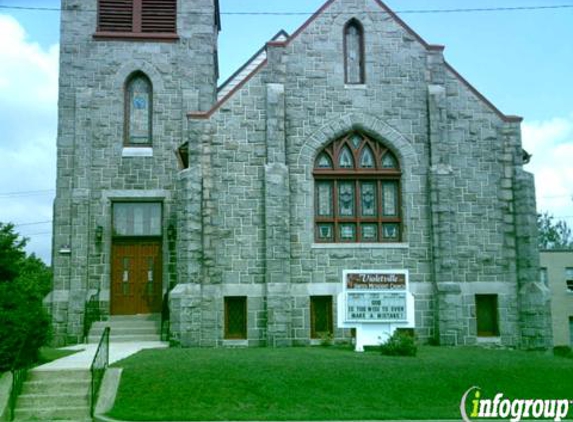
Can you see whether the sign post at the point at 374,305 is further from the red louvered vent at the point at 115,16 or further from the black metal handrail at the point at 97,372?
the red louvered vent at the point at 115,16

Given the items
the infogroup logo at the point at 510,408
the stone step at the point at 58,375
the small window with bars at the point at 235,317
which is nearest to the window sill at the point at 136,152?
the small window with bars at the point at 235,317

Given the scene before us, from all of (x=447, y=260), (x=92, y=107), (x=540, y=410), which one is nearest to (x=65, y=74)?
(x=92, y=107)

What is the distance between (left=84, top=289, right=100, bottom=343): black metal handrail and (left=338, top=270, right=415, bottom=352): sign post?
8.19m

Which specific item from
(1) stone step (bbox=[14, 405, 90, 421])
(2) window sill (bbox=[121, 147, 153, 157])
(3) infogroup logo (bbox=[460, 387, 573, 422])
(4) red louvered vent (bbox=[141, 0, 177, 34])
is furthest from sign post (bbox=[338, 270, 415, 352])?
(4) red louvered vent (bbox=[141, 0, 177, 34])

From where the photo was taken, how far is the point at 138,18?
24.3m

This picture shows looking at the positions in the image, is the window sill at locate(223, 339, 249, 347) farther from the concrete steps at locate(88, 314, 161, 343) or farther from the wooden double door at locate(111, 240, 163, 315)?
the wooden double door at locate(111, 240, 163, 315)

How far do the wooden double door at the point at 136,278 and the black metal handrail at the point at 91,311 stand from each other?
0.56 metres

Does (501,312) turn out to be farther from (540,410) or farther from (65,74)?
(65,74)

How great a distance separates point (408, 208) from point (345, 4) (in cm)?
626

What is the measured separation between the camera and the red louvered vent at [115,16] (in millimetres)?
24109

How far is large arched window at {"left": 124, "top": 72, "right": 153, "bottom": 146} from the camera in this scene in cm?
2368

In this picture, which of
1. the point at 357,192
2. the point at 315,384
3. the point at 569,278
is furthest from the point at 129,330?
the point at 569,278

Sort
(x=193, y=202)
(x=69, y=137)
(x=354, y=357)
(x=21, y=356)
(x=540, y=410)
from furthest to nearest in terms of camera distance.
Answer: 1. (x=69, y=137)
2. (x=193, y=202)
3. (x=354, y=357)
4. (x=21, y=356)
5. (x=540, y=410)

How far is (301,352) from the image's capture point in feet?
57.0
